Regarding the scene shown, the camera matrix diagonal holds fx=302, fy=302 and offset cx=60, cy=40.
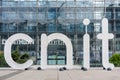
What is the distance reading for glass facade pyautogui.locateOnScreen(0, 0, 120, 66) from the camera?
4009 centimetres

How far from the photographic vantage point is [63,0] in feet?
136

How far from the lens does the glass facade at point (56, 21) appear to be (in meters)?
40.1

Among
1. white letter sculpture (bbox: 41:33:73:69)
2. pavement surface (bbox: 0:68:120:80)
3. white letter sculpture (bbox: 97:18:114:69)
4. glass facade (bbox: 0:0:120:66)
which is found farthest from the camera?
glass facade (bbox: 0:0:120:66)

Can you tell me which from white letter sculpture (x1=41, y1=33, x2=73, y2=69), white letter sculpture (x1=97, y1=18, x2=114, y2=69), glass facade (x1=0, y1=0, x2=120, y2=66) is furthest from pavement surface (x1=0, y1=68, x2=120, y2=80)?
glass facade (x1=0, y1=0, x2=120, y2=66)

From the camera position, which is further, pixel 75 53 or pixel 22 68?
pixel 75 53

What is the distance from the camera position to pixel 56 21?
4072cm

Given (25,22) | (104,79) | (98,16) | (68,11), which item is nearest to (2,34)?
(25,22)

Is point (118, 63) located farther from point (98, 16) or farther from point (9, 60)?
point (9, 60)

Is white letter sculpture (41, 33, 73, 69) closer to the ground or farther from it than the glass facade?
closer to the ground

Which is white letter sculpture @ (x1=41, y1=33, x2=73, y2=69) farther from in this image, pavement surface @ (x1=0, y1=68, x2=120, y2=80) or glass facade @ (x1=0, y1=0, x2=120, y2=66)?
glass facade @ (x1=0, y1=0, x2=120, y2=66)

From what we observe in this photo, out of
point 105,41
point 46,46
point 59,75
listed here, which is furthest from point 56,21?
point 59,75

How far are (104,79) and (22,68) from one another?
1048 centimetres

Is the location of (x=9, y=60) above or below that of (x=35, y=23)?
below

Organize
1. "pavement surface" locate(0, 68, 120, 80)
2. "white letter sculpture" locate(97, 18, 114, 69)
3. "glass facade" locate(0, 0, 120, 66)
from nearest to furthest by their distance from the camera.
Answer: "pavement surface" locate(0, 68, 120, 80) < "white letter sculpture" locate(97, 18, 114, 69) < "glass facade" locate(0, 0, 120, 66)
